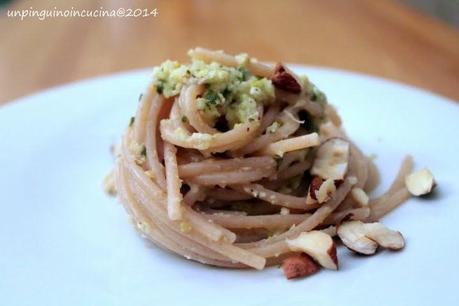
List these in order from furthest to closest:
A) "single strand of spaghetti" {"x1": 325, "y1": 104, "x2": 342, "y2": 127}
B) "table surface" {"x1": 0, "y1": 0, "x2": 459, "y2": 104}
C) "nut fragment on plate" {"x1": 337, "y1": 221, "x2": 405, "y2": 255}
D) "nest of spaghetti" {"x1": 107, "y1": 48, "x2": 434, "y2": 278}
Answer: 1. "table surface" {"x1": 0, "y1": 0, "x2": 459, "y2": 104}
2. "single strand of spaghetti" {"x1": 325, "y1": 104, "x2": 342, "y2": 127}
3. "nest of spaghetti" {"x1": 107, "y1": 48, "x2": 434, "y2": 278}
4. "nut fragment on plate" {"x1": 337, "y1": 221, "x2": 405, "y2": 255}

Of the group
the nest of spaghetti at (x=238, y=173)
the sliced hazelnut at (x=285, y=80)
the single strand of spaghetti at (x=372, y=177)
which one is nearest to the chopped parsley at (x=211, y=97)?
the nest of spaghetti at (x=238, y=173)

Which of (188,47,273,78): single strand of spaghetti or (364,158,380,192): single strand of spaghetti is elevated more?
(188,47,273,78): single strand of spaghetti

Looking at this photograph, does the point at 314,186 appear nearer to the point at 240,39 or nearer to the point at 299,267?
the point at 299,267

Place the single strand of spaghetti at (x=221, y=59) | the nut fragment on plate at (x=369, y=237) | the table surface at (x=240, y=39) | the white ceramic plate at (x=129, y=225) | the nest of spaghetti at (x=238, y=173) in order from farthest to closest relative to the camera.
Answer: the table surface at (x=240, y=39) → the single strand of spaghetti at (x=221, y=59) → the nest of spaghetti at (x=238, y=173) → the nut fragment on plate at (x=369, y=237) → the white ceramic plate at (x=129, y=225)

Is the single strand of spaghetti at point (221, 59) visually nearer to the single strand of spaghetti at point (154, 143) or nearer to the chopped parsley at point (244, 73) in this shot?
the chopped parsley at point (244, 73)

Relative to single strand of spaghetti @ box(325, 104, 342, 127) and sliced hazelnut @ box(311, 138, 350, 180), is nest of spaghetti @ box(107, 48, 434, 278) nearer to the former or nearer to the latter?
sliced hazelnut @ box(311, 138, 350, 180)

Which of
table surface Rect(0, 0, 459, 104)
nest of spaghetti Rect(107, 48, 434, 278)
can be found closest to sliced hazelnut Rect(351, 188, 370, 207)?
nest of spaghetti Rect(107, 48, 434, 278)
